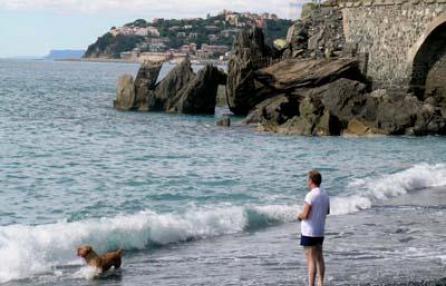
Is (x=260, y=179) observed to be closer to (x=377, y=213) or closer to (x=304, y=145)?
(x=377, y=213)

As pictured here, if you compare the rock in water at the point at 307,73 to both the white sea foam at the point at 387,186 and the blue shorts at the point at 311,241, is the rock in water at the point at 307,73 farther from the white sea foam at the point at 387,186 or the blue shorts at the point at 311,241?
the blue shorts at the point at 311,241

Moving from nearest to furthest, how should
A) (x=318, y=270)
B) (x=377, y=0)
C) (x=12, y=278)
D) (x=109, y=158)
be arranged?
1. (x=318, y=270)
2. (x=12, y=278)
3. (x=109, y=158)
4. (x=377, y=0)

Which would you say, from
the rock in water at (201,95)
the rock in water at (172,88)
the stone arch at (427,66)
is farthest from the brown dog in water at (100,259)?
the rock in water at (172,88)

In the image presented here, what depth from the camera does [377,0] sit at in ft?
141

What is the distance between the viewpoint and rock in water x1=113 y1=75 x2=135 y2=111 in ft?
158

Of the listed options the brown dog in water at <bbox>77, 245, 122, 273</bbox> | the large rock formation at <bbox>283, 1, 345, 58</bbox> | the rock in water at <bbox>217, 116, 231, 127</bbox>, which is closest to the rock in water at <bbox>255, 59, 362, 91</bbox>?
the large rock formation at <bbox>283, 1, 345, 58</bbox>

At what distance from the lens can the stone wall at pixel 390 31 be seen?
39875 mm

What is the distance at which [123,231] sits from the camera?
15.2 meters

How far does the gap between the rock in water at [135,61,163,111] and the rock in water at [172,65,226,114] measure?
198 cm

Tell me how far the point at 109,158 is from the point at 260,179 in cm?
648

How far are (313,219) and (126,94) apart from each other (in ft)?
127

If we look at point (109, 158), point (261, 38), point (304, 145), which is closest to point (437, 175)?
point (304, 145)

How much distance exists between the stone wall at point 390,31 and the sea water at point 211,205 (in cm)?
760

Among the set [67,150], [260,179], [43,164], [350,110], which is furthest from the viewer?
[350,110]
